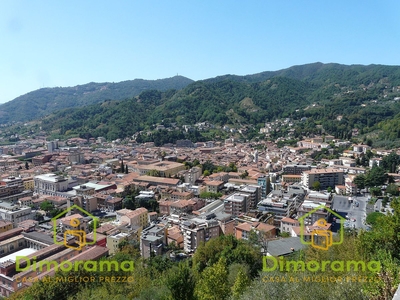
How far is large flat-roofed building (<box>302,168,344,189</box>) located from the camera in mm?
22000

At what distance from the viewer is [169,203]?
60.2 feet

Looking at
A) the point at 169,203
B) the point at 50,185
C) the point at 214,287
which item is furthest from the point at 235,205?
the point at 50,185

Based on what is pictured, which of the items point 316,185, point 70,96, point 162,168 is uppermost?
point 70,96

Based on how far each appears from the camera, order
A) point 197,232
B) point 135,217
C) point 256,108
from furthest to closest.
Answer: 1. point 256,108
2. point 135,217
3. point 197,232

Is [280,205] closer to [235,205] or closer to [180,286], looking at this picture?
[235,205]

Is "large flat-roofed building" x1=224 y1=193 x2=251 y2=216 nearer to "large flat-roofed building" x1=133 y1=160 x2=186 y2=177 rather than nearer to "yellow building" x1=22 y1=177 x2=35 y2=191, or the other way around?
"large flat-roofed building" x1=133 y1=160 x2=186 y2=177

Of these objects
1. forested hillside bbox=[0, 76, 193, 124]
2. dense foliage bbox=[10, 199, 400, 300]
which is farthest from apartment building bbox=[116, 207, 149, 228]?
forested hillside bbox=[0, 76, 193, 124]

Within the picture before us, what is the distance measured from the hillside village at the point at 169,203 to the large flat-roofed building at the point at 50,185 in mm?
70

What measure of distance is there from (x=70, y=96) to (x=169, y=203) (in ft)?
370

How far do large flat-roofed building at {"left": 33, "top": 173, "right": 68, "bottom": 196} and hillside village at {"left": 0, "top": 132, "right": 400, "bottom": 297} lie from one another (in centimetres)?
7

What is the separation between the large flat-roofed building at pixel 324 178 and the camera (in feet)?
72.2

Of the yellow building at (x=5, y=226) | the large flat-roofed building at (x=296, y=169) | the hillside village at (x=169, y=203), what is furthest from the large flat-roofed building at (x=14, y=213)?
the large flat-roofed building at (x=296, y=169)

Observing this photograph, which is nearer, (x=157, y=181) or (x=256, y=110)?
(x=157, y=181)

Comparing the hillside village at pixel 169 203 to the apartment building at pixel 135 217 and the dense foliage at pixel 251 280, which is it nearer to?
the apartment building at pixel 135 217
